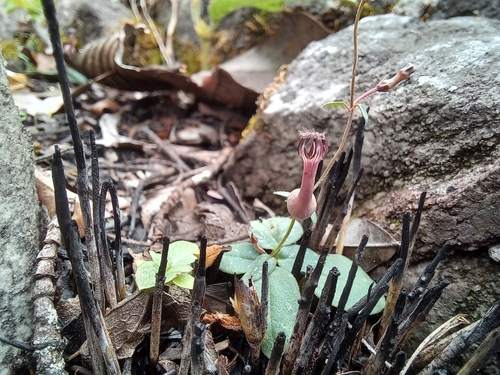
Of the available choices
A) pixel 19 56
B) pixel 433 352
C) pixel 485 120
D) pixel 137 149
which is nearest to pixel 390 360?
pixel 433 352

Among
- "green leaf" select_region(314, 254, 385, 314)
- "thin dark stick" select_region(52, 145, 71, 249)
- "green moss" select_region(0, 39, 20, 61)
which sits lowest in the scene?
"green leaf" select_region(314, 254, 385, 314)

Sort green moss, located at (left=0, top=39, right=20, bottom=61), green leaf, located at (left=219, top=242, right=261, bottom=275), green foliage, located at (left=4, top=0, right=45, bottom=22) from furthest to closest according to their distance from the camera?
1. green foliage, located at (left=4, top=0, right=45, bottom=22)
2. green moss, located at (left=0, top=39, right=20, bottom=61)
3. green leaf, located at (left=219, top=242, right=261, bottom=275)

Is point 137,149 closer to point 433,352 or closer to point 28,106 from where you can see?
point 28,106

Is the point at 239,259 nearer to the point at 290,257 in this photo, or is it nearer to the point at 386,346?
the point at 290,257

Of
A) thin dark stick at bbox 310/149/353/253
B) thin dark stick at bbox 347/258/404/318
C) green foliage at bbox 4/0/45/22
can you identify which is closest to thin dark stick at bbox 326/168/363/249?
thin dark stick at bbox 310/149/353/253

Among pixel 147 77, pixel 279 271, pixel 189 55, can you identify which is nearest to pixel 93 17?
pixel 189 55

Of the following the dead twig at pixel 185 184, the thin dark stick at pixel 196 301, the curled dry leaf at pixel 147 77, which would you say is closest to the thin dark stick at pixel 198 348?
the thin dark stick at pixel 196 301

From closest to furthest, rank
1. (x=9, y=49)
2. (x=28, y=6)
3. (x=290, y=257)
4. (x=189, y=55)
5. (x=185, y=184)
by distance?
(x=290, y=257)
(x=185, y=184)
(x=9, y=49)
(x=28, y=6)
(x=189, y=55)

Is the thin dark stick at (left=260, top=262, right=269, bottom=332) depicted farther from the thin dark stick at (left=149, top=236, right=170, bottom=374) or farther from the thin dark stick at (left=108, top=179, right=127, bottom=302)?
the thin dark stick at (left=108, top=179, right=127, bottom=302)
